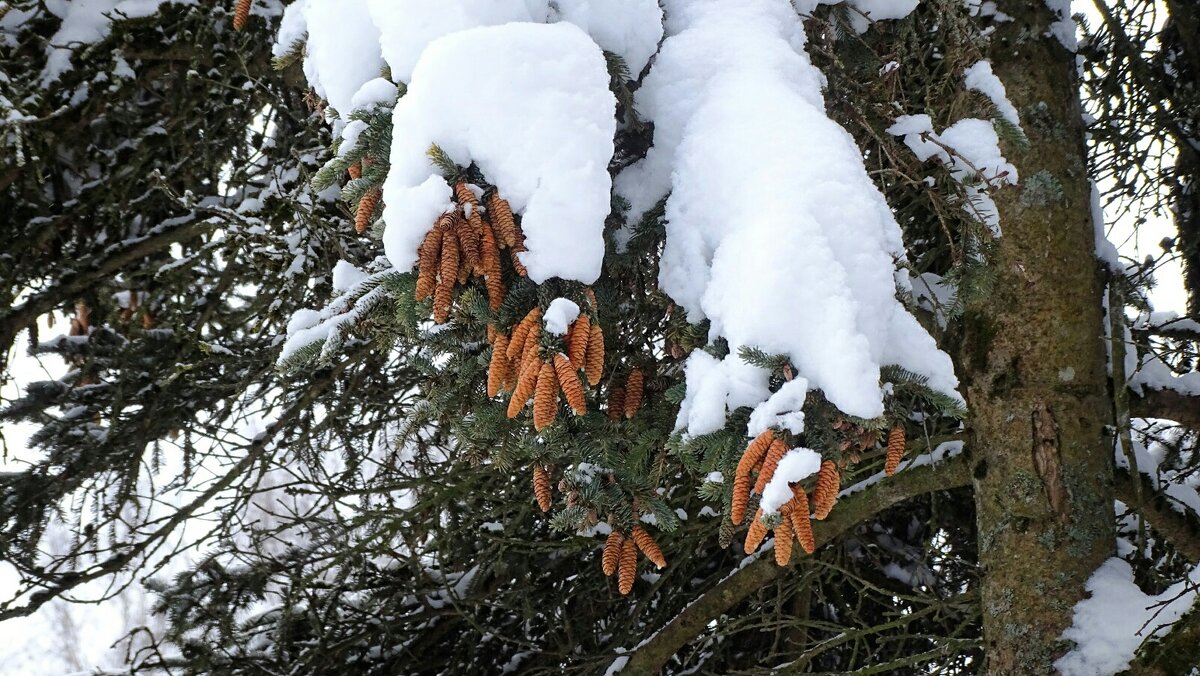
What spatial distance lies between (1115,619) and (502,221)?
2.18m

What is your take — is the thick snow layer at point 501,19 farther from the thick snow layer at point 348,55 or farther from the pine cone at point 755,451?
the pine cone at point 755,451

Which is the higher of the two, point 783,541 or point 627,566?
point 627,566

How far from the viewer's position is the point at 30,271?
3.87 meters

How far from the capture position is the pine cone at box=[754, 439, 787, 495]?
1.32 metres

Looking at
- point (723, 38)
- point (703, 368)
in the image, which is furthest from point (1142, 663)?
point (723, 38)

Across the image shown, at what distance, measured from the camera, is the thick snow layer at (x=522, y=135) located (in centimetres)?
150

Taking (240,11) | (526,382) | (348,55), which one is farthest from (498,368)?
(240,11)

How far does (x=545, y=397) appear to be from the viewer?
4.59 ft

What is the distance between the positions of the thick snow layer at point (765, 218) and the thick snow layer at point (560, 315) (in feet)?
0.83

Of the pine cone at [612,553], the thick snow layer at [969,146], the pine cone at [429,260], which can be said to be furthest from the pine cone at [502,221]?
the thick snow layer at [969,146]

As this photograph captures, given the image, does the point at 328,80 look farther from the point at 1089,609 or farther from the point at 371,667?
the point at 371,667

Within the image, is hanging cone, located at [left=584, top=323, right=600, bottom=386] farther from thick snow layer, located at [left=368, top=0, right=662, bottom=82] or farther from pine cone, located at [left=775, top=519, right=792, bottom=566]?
thick snow layer, located at [left=368, top=0, right=662, bottom=82]

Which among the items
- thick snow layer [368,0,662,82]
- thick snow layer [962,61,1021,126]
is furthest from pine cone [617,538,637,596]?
thick snow layer [962,61,1021,126]

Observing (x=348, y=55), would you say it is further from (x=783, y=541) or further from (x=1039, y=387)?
(x=1039, y=387)
